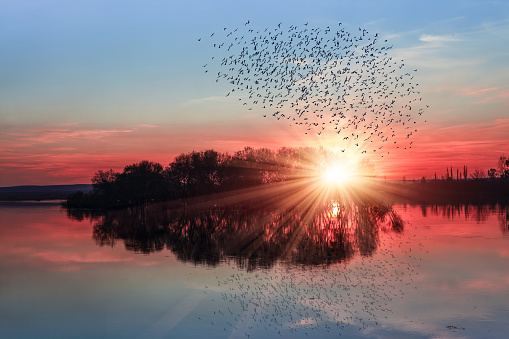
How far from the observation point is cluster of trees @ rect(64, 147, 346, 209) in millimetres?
130000

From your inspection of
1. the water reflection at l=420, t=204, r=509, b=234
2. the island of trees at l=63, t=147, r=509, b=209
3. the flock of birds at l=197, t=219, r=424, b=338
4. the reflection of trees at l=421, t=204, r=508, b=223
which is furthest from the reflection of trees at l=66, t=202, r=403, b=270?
the island of trees at l=63, t=147, r=509, b=209

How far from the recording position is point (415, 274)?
30531mm

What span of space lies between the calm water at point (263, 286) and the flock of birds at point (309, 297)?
55mm

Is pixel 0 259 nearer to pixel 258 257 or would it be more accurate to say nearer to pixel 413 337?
pixel 258 257

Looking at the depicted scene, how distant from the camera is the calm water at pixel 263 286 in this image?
20.3m

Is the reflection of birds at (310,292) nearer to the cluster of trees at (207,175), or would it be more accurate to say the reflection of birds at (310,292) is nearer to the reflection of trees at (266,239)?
the reflection of trees at (266,239)

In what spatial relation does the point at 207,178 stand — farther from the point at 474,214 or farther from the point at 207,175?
the point at 474,214

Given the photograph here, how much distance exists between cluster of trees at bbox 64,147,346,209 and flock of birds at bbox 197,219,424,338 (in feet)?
310

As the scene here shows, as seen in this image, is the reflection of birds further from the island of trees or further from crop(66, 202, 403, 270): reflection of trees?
the island of trees

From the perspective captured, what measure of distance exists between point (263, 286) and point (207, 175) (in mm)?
108762

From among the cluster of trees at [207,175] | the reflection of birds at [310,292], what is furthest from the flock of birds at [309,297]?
the cluster of trees at [207,175]

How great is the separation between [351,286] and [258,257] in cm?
1094

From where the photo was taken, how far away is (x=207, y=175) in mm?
135250

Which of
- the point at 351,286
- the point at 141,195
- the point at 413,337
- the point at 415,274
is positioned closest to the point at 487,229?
the point at 415,274
